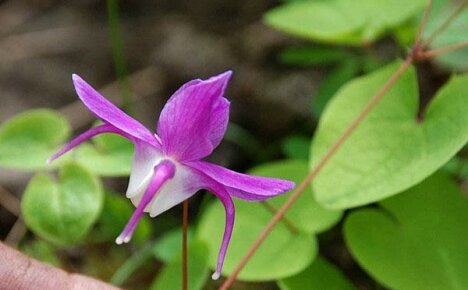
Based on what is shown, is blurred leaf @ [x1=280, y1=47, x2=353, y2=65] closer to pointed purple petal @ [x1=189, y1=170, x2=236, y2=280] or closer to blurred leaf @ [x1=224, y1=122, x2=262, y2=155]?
blurred leaf @ [x1=224, y1=122, x2=262, y2=155]

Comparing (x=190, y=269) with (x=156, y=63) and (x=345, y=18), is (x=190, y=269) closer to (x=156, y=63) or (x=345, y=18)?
(x=345, y=18)

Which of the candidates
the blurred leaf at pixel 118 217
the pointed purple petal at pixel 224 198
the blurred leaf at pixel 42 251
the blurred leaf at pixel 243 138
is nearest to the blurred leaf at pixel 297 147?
the blurred leaf at pixel 243 138

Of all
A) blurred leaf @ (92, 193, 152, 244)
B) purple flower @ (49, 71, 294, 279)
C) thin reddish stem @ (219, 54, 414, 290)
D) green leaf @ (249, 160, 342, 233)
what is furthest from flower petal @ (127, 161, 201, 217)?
blurred leaf @ (92, 193, 152, 244)

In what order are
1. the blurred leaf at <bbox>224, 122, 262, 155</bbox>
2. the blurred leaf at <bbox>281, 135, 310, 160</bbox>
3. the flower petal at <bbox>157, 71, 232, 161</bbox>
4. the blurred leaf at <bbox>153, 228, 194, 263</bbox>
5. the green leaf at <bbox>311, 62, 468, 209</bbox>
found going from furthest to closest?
the blurred leaf at <bbox>224, 122, 262, 155</bbox> → the blurred leaf at <bbox>281, 135, 310, 160</bbox> → the blurred leaf at <bbox>153, 228, 194, 263</bbox> → the green leaf at <bbox>311, 62, 468, 209</bbox> → the flower petal at <bbox>157, 71, 232, 161</bbox>

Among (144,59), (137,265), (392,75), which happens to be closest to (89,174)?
(137,265)

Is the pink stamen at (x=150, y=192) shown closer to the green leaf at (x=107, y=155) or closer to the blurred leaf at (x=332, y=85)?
the green leaf at (x=107, y=155)

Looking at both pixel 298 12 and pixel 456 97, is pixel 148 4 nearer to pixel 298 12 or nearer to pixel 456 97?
pixel 298 12

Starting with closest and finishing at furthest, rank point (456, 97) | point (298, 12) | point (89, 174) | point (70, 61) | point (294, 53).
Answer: point (456, 97) → point (89, 174) → point (298, 12) → point (294, 53) → point (70, 61)

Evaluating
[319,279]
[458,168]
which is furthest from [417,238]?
[458,168]
